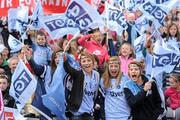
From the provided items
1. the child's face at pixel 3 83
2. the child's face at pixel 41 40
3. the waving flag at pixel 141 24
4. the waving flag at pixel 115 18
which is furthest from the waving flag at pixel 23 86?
the waving flag at pixel 141 24

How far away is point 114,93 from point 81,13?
1.80 metres

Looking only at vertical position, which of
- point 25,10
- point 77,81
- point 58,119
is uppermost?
point 25,10

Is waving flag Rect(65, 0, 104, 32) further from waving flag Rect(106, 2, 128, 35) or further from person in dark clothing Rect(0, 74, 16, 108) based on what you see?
waving flag Rect(106, 2, 128, 35)

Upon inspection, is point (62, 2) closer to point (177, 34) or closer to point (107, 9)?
point (107, 9)

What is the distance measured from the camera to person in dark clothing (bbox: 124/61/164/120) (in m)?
9.09

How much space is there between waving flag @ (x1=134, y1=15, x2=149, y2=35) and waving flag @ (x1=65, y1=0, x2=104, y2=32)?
220 cm

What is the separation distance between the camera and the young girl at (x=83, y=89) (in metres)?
9.04

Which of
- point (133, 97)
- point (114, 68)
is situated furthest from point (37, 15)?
point (133, 97)

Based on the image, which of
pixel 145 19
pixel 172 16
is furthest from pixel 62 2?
pixel 172 16

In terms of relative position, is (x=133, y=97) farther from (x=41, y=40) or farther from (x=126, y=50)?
(x=41, y=40)

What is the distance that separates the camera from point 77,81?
906 centimetres

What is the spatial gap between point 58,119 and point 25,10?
3.40 meters

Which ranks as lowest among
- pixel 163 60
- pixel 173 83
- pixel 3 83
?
pixel 173 83

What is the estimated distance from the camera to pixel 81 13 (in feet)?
34.4
